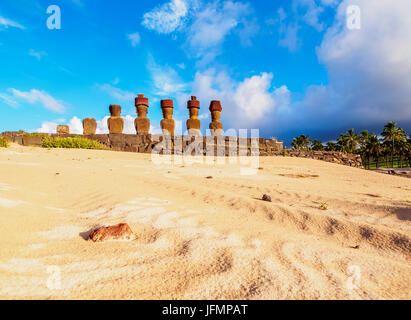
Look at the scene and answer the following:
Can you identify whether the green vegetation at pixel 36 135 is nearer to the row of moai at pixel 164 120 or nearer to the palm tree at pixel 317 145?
the row of moai at pixel 164 120

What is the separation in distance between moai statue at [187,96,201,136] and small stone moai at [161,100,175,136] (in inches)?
29.9

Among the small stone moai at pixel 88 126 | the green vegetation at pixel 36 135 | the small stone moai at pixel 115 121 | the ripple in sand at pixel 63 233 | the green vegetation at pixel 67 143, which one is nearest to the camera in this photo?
the ripple in sand at pixel 63 233

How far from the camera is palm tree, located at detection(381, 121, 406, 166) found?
37.9 m

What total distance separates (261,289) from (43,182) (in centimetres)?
310

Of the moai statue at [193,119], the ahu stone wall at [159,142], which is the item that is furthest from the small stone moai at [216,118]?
the moai statue at [193,119]

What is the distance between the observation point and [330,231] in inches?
65.6

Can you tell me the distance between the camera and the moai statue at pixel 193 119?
9731mm

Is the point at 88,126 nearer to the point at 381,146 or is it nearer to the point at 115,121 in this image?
the point at 115,121

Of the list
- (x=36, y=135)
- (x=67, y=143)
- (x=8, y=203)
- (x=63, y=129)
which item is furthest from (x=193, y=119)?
(x=8, y=203)

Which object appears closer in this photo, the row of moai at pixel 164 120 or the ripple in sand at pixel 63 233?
the ripple in sand at pixel 63 233

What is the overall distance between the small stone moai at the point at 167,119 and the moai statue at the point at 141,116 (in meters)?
0.75

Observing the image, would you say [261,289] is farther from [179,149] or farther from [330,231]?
[179,149]
